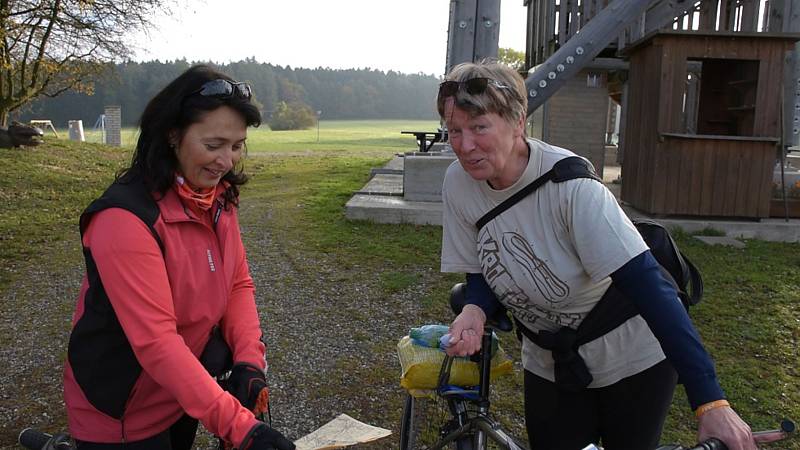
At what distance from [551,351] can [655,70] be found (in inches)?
346

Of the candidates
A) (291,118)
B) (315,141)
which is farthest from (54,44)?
(291,118)

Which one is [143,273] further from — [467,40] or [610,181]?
[610,181]

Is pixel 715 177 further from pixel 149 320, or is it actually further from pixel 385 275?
pixel 149 320

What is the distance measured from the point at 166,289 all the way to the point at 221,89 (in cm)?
61

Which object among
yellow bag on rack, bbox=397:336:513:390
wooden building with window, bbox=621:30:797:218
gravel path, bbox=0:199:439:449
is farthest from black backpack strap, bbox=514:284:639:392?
wooden building with window, bbox=621:30:797:218

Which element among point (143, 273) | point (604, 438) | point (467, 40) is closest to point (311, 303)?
point (604, 438)

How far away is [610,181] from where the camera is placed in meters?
16.9

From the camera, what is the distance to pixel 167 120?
6.82 ft

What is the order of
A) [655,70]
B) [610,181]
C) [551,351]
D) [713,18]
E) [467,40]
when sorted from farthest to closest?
[610,181] < [713,18] < [467,40] < [655,70] < [551,351]

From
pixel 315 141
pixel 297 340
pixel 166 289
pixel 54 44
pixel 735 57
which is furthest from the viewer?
pixel 315 141

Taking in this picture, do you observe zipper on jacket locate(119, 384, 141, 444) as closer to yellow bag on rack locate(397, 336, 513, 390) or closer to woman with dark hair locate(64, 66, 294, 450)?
woman with dark hair locate(64, 66, 294, 450)

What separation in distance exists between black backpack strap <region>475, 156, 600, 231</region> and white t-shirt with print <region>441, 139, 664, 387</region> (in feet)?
0.05

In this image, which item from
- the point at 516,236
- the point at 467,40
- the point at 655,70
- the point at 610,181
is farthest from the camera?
the point at 610,181

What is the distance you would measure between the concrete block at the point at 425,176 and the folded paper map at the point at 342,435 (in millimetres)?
7974
